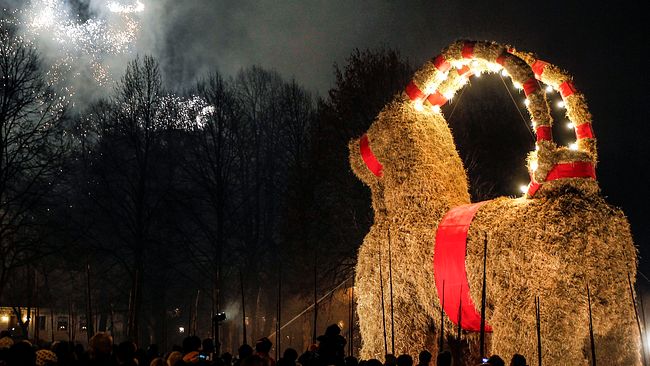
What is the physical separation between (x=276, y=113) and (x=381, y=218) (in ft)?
67.6

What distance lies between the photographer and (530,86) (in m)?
7.18

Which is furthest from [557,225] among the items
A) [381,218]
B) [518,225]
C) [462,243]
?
[381,218]

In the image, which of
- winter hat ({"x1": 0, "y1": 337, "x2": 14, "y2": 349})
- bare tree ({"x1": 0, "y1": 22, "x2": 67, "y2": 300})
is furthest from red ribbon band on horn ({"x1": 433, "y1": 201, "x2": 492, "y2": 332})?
bare tree ({"x1": 0, "y1": 22, "x2": 67, "y2": 300})

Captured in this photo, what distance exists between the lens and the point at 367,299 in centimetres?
866

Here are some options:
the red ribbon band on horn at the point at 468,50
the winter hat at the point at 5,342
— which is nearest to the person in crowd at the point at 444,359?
the red ribbon band on horn at the point at 468,50

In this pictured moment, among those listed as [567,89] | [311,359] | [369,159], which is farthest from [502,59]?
[311,359]

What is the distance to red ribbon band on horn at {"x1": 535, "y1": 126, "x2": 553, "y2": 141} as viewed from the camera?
22.5 ft

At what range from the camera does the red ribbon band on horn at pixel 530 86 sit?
716 cm

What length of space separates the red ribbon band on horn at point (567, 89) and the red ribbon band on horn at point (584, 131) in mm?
441

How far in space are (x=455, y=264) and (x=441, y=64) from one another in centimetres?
289

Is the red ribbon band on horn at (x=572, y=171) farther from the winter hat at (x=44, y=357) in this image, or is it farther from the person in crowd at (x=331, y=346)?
the winter hat at (x=44, y=357)

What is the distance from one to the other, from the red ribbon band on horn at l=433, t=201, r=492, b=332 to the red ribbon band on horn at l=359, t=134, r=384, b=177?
1.54m

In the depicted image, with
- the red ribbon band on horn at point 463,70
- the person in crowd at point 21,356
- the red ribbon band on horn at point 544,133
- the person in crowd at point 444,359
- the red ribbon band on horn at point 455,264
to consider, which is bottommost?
the person in crowd at point 444,359

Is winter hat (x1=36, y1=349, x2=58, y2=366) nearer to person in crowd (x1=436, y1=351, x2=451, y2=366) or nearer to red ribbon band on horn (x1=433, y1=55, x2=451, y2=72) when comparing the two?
person in crowd (x1=436, y1=351, x2=451, y2=366)
